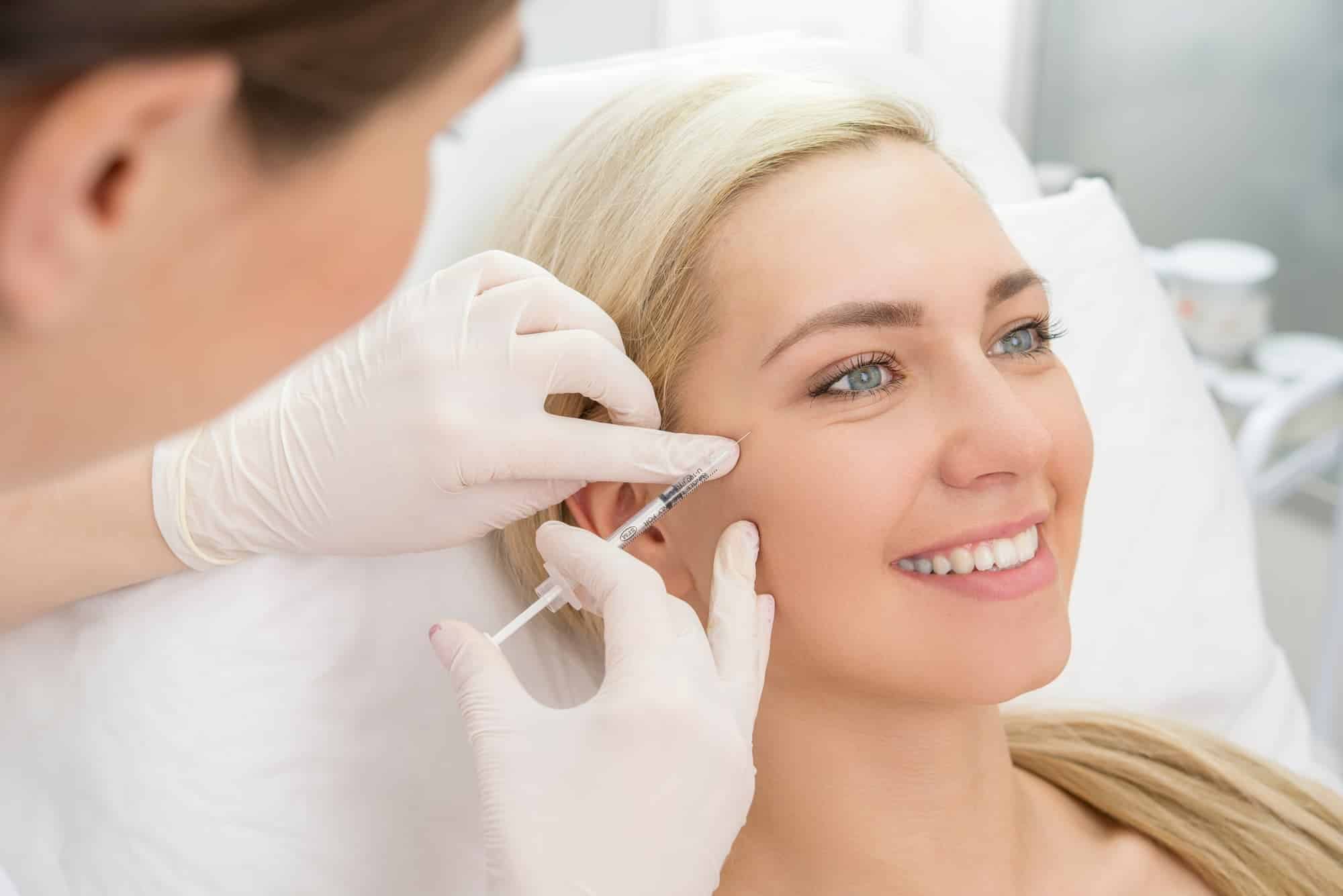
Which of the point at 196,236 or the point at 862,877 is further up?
the point at 196,236

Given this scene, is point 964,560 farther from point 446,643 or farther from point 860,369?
point 446,643

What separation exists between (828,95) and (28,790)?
3.22 feet

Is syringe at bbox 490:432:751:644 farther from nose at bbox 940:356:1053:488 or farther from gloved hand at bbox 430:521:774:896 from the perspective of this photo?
nose at bbox 940:356:1053:488

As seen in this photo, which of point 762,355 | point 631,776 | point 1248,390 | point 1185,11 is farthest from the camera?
point 1185,11

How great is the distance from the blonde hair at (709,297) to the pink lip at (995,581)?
27 centimetres

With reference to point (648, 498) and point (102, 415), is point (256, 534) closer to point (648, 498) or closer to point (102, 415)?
point (648, 498)

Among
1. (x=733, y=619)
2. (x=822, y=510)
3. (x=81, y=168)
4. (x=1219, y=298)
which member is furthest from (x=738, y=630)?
(x=1219, y=298)

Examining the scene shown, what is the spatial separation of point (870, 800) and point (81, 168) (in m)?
0.92

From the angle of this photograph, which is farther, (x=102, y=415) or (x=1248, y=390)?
(x=1248, y=390)

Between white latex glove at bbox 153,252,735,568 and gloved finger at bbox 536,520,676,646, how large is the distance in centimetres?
6

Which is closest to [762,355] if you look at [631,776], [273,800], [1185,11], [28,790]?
[631,776]

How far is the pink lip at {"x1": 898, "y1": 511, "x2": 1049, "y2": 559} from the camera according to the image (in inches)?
41.7

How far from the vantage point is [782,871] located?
1199 millimetres

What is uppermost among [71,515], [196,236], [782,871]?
[196,236]
